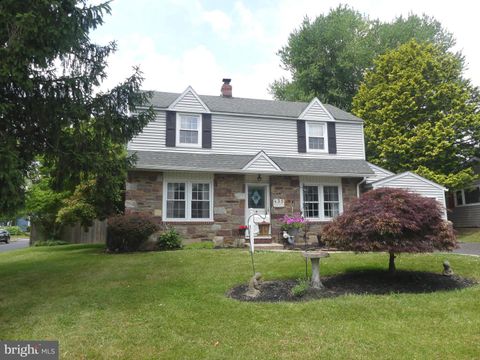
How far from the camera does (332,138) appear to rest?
1673 cm

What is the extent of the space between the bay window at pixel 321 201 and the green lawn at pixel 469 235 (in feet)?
24.1

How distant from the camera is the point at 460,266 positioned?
28.1 feet

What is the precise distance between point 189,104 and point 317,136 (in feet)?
20.1

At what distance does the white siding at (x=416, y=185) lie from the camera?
1622 centimetres

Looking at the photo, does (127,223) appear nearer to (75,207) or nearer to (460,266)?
(75,207)

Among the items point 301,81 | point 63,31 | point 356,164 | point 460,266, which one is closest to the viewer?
point 63,31

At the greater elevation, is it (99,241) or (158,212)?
(158,212)

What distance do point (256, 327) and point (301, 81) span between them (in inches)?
1156

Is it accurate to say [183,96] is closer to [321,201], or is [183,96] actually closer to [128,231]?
[128,231]

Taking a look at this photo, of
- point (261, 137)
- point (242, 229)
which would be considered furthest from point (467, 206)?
point (242, 229)

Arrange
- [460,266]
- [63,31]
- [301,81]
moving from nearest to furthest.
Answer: [63,31] < [460,266] < [301,81]

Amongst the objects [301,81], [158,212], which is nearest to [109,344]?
[158,212]

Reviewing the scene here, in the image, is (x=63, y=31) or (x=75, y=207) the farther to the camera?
(x=75, y=207)

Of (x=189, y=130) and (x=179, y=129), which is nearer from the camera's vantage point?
(x=179, y=129)
